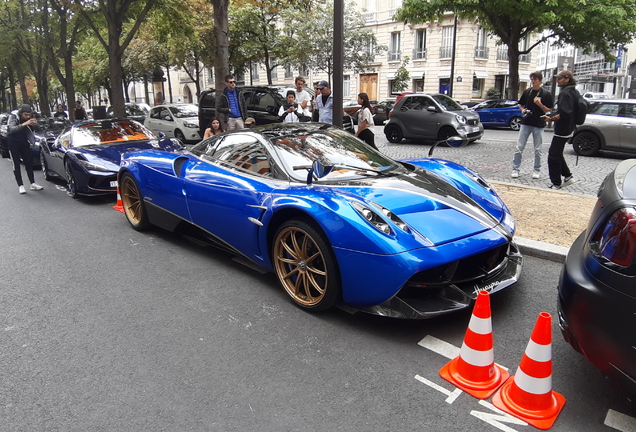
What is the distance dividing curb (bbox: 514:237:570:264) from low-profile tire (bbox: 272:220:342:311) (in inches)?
93.4

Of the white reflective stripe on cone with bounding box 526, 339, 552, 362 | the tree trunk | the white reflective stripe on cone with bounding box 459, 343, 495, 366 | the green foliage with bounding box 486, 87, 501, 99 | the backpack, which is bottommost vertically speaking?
the white reflective stripe on cone with bounding box 459, 343, 495, 366

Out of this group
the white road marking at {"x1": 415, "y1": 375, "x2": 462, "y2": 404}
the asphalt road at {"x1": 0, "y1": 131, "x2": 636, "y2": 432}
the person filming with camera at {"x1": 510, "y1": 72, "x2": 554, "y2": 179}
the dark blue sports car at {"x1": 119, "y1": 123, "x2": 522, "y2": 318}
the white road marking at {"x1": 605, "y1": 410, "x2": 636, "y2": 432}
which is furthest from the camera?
the person filming with camera at {"x1": 510, "y1": 72, "x2": 554, "y2": 179}

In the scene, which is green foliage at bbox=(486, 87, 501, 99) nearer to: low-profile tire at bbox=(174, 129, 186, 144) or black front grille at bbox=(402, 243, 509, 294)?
low-profile tire at bbox=(174, 129, 186, 144)

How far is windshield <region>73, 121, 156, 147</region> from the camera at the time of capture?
8.53 metres

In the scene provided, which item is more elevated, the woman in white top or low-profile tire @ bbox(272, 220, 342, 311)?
the woman in white top

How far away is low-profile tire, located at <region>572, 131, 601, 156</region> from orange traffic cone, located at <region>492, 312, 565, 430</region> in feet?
32.6

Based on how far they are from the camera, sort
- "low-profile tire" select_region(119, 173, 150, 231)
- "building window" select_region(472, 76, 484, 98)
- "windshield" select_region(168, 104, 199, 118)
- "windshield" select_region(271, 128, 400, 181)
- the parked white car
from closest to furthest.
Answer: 1. "windshield" select_region(271, 128, 400, 181)
2. "low-profile tire" select_region(119, 173, 150, 231)
3. the parked white car
4. "windshield" select_region(168, 104, 199, 118)
5. "building window" select_region(472, 76, 484, 98)

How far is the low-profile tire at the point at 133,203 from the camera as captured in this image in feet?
18.4

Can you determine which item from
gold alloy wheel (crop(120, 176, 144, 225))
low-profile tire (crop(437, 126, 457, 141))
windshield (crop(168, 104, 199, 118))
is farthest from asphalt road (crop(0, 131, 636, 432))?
windshield (crop(168, 104, 199, 118))

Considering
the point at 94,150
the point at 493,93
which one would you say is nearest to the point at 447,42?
the point at 493,93

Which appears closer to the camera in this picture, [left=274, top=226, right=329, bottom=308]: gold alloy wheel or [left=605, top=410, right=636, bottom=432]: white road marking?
[left=605, top=410, right=636, bottom=432]: white road marking

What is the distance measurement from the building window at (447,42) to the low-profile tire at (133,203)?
113ft

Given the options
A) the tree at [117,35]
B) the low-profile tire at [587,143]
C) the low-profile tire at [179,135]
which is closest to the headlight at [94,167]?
the low-profile tire at [179,135]

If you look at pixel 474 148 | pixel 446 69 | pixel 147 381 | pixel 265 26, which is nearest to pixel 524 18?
pixel 474 148
